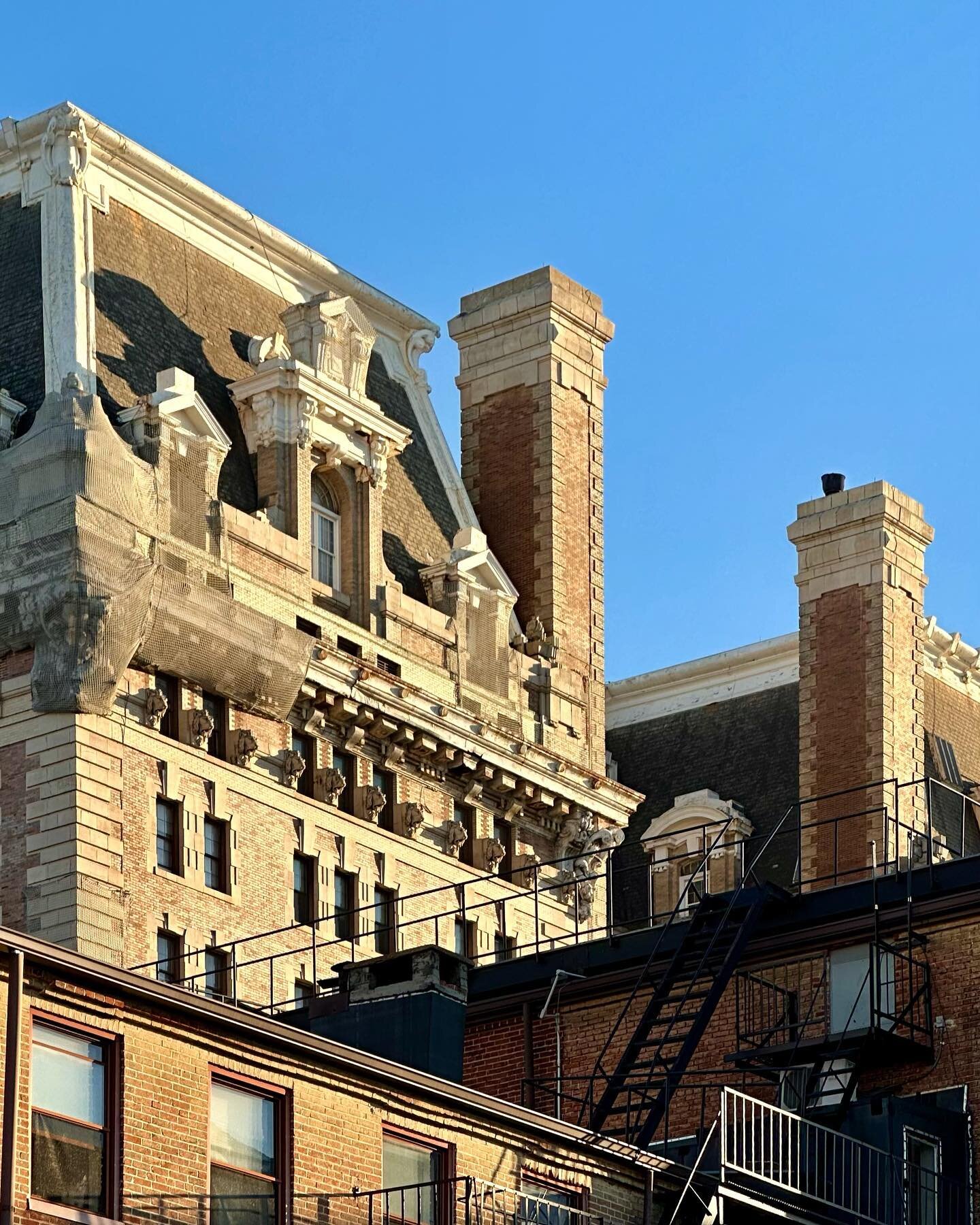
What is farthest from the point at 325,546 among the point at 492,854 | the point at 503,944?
the point at 503,944

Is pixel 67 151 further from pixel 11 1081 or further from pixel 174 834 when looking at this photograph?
pixel 11 1081

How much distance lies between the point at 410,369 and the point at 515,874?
12921 millimetres

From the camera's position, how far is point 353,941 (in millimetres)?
65812

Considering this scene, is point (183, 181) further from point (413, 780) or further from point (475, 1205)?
point (475, 1205)

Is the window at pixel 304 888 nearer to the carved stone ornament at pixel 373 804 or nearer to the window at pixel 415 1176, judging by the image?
the carved stone ornament at pixel 373 804

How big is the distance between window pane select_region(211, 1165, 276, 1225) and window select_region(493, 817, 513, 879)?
116 feet

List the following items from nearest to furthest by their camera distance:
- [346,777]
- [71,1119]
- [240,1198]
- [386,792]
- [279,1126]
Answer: [71,1119] → [240,1198] → [279,1126] → [346,777] → [386,792]

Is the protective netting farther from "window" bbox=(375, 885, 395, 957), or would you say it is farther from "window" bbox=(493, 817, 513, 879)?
"window" bbox=(493, 817, 513, 879)

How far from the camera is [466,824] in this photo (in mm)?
71000

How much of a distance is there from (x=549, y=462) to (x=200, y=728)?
14155 mm

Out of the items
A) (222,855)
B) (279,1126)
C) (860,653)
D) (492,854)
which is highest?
(860,653)

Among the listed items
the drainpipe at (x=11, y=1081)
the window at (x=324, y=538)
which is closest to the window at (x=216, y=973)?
the window at (x=324, y=538)

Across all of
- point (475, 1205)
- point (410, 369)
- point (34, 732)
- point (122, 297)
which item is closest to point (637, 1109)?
point (475, 1205)

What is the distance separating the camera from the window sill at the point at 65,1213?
33.2 m
